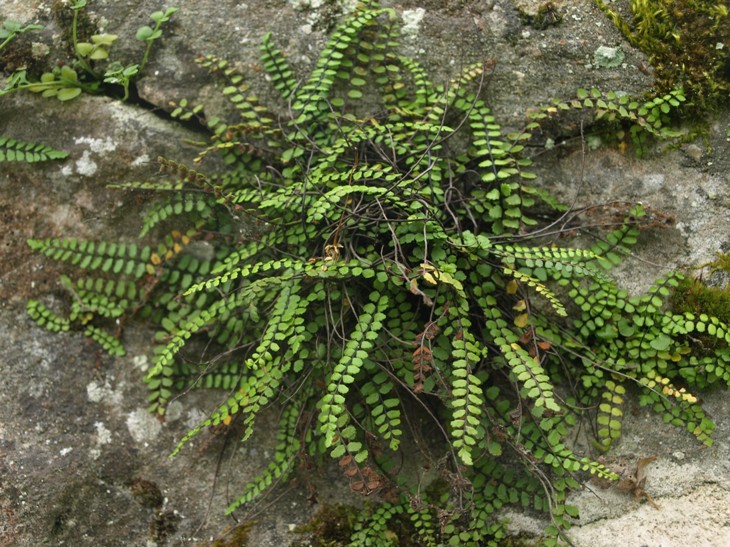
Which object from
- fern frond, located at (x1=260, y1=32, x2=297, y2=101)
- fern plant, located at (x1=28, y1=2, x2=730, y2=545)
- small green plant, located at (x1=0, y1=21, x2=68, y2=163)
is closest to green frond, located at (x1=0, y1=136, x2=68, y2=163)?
small green plant, located at (x1=0, y1=21, x2=68, y2=163)

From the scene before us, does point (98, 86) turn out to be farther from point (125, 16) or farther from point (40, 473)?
point (40, 473)

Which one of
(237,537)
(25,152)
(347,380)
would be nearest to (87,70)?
(25,152)

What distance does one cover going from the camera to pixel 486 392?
3223 millimetres

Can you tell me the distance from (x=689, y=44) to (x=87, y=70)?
3.31 m

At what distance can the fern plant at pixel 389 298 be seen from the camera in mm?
3035

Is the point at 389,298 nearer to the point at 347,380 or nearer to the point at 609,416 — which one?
the point at 347,380

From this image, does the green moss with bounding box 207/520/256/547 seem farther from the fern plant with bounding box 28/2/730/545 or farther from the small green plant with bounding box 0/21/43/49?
the small green plant with bounding box 0/21/43/49

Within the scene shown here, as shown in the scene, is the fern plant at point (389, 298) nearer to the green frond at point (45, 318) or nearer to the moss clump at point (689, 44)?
the green frond at point (45, 318)

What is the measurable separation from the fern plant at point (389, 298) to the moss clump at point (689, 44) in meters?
0.37

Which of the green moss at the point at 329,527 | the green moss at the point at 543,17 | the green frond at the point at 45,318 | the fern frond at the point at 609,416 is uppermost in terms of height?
the green moss at the point at 543,17

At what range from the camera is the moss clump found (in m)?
3.40

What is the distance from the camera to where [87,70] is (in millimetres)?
3812

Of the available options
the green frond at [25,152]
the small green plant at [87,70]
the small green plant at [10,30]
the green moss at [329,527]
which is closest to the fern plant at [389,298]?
the green moss at [329,527]

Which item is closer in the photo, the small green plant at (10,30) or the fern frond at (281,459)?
the fern frond at (281,459)
